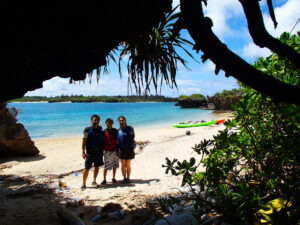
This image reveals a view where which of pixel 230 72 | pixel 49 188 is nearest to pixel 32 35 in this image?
pixel 230 72

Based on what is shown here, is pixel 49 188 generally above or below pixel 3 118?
below

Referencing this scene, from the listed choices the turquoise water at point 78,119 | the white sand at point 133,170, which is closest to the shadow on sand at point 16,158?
the white sand at point 133,170

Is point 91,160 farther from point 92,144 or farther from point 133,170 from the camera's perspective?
point 133,170

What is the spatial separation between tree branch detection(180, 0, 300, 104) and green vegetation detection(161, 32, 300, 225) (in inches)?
26.8

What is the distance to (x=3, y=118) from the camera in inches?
342

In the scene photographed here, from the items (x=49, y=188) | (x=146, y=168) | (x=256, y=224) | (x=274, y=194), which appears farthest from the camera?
(x=146, y=168)

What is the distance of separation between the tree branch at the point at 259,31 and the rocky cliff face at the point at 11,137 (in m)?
9.52

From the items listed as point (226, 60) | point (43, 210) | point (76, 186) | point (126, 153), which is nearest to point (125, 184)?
point (126, 153)

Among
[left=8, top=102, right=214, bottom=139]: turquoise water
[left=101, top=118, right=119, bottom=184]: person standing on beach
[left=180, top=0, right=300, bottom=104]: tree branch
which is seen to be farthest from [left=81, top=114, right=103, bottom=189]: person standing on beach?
[left=8, top=102, right=214, bottom=139]: turquoise water

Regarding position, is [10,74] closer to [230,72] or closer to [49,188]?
[230,72]

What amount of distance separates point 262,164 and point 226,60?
1361 millimetres

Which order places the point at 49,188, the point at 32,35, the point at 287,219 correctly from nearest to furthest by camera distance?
1. the point at 287,219
2. the point at 32,35
3. the point at 49,188

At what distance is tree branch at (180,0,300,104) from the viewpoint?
1073 mm

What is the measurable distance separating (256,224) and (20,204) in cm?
364
